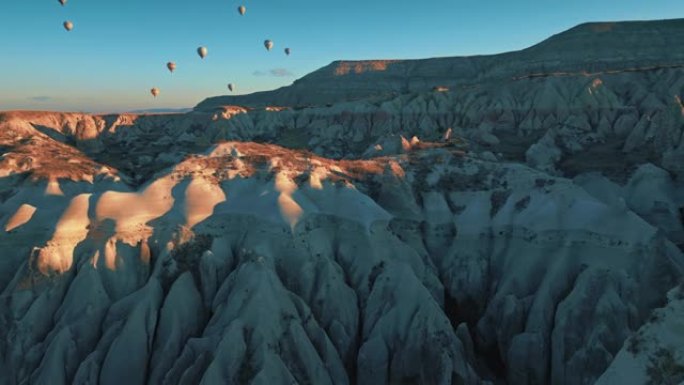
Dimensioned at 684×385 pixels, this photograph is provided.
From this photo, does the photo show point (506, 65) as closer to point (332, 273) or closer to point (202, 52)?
point (202, 52)

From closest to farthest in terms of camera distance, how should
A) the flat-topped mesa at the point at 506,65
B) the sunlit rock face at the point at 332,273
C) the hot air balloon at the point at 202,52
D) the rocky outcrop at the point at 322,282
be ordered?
the sunlit rock face at the point at 332,273
the rocky outcrop at the point at 322,282
the hot air balloon at the point at 202,52
the flat-topped mesa at the point at 506,65

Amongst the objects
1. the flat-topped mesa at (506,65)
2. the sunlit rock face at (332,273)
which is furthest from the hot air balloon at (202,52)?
the flat-topped mesa at (506,65)

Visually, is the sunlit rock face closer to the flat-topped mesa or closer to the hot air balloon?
the hot air balloon

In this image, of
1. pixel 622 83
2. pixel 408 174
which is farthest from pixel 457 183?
pixel 622 83

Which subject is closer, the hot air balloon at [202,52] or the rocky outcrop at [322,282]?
the rocky outcrop at [322,282]

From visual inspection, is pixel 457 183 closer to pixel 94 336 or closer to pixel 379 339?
pixel 379 339

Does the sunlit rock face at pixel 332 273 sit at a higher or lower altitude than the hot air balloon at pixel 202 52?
lower

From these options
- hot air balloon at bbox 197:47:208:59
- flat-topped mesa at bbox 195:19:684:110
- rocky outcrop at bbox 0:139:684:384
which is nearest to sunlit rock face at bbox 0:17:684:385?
rocky outcrop at bbox 0:139:684:384

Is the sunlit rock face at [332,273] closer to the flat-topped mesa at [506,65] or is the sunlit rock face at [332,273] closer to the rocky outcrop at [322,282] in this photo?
the rocky outcrop at [322,282]
